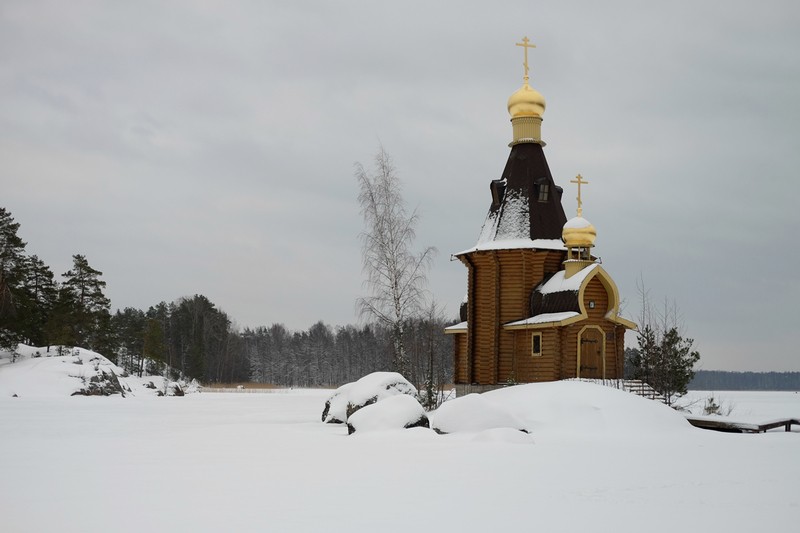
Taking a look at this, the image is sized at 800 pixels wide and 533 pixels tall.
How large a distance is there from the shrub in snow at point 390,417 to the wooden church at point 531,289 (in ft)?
28.4

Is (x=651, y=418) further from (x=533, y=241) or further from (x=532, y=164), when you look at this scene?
(x=532, y=164)

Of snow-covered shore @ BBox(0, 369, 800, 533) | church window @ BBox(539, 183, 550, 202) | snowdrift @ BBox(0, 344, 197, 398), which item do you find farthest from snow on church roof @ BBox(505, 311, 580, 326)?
snowdrift @ BBox(0, 344, 197, 398)

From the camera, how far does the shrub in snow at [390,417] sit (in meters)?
15.9

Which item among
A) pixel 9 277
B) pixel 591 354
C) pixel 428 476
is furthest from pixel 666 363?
pixel 9 277

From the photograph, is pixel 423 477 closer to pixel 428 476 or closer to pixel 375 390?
pixel 428 476

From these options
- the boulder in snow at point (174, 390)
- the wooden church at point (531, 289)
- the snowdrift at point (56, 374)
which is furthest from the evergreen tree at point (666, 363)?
the boulder in snow at point (174, 390)

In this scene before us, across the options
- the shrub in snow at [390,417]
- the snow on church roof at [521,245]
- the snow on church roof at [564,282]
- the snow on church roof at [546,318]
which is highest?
the snow on church roof at [521,245]

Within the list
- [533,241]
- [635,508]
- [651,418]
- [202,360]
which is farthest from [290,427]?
[202,360]

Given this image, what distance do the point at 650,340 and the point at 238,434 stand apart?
47.5 feet

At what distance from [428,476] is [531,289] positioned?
54.7 ft

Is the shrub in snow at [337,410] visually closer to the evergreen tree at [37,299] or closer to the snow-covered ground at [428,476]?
the snow-covered ground at [428,476]

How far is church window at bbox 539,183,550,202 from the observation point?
26.5 meters

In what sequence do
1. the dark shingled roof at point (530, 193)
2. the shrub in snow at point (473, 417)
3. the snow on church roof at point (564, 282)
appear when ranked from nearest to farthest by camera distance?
1. the shrub in snow at point (473, 417)
2. the snow on church roof at point (564, 282)
3. the dark shingled roof at point (530, 193)

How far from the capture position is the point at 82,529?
651 centimetres
